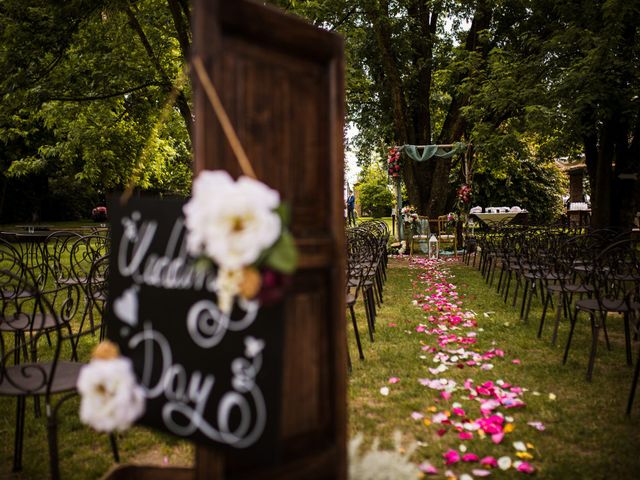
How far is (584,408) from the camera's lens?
361 cm

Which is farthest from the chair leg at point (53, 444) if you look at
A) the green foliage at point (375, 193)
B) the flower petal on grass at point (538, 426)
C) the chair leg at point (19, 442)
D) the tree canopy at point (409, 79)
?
the green foliage at point (375, 193)

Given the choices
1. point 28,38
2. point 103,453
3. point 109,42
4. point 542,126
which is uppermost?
point 109,42

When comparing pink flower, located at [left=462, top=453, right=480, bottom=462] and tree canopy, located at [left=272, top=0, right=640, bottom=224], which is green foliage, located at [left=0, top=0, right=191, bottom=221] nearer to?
tree canopy, located at [left=272, top=0, right=640, bottom=224]

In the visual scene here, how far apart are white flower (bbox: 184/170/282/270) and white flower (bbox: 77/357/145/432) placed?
0.49m

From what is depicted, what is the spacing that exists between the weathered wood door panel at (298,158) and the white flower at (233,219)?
18 cm

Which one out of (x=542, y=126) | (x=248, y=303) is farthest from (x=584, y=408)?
(x=542, y=126)

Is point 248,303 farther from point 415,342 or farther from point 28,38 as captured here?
point 28,38

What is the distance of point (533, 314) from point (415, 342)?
89.7 inches

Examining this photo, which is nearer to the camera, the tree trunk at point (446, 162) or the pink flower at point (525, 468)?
the pink flower at point (525, 468)

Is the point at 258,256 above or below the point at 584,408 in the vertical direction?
above

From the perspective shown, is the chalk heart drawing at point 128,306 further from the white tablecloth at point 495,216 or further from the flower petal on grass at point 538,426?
the white tablecloth at point 495,216

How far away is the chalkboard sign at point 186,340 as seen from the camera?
1.33 m

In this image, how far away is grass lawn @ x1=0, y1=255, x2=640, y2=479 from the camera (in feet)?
9.57

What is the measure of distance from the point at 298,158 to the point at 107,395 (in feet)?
2.85
